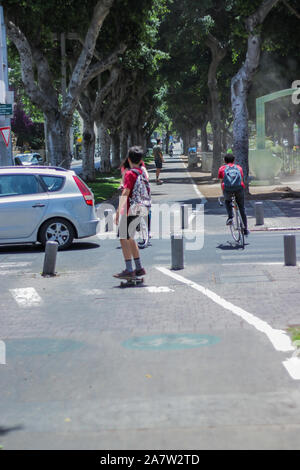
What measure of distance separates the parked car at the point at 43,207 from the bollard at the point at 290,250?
4.32m

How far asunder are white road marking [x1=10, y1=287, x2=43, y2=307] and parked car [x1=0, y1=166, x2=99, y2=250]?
3.74 m

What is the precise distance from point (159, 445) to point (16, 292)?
614cm

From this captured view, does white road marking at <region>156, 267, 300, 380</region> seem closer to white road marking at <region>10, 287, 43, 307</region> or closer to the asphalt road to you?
the asphalt road

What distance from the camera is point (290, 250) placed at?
1138 cm

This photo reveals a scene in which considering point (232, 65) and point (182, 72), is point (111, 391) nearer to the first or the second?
point (232, 65)

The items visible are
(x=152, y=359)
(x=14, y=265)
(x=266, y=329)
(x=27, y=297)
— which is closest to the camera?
(x=152, y=359)

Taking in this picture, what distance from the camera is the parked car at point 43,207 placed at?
548 inches

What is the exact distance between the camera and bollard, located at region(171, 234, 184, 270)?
37.6 ft

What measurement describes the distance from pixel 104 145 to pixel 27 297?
112 ft

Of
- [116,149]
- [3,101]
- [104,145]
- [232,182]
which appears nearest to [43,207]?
[232,182]

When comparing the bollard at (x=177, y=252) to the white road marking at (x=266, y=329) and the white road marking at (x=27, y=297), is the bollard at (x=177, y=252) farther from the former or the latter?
the white road marking at (x=27, y=297)

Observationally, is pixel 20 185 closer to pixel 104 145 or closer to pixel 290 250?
pixel 290 250

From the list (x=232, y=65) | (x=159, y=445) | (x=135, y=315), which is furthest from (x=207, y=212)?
(x=232, y=65)
